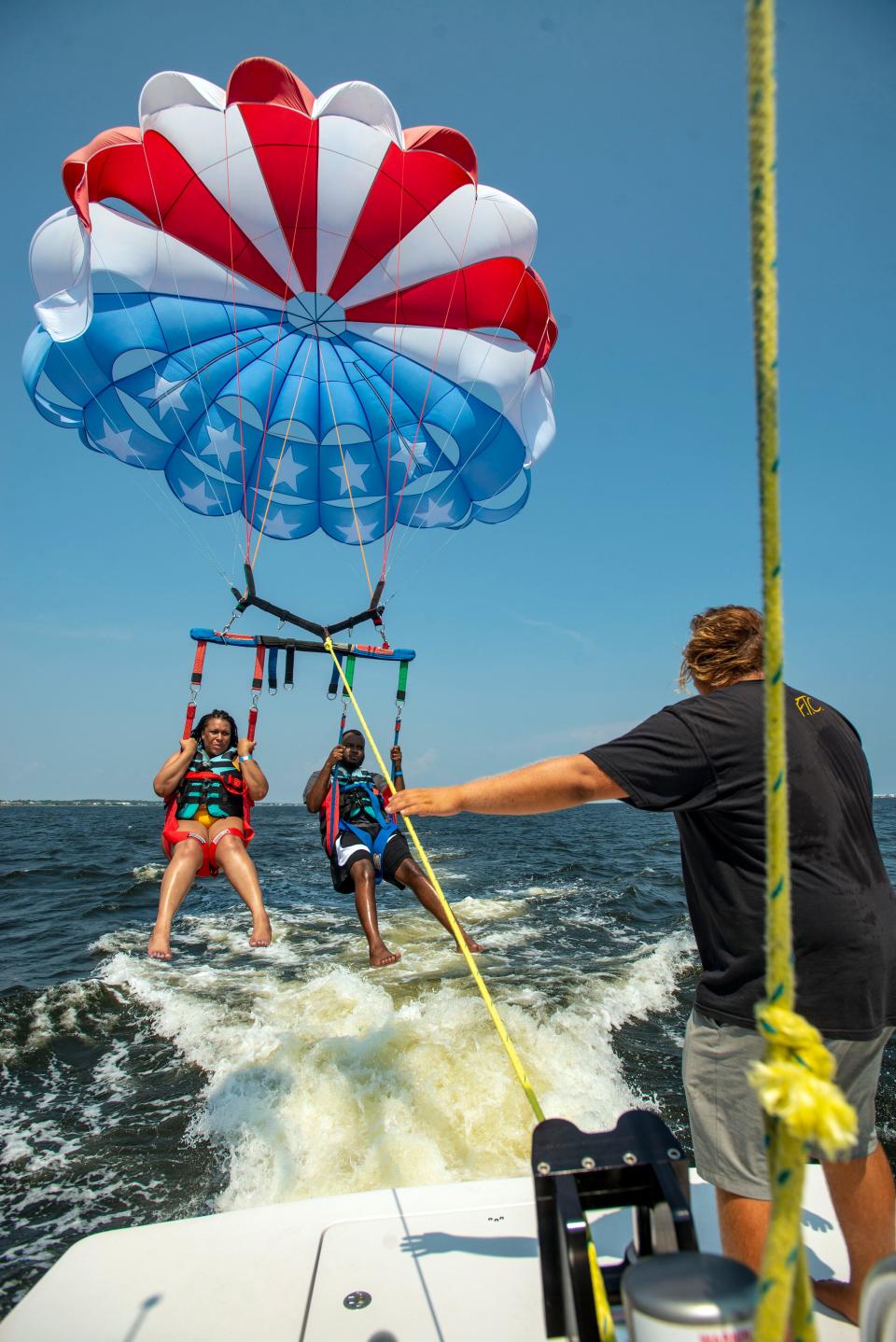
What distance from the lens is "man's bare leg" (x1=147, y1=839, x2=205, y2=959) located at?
4.35m

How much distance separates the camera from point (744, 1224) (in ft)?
5.41

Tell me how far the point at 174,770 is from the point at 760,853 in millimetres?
3865

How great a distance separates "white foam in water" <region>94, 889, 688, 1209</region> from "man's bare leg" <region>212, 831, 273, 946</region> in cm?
105

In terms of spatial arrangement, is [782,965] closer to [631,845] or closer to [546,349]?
[546,349]

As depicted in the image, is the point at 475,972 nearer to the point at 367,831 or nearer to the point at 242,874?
the point at 242,874

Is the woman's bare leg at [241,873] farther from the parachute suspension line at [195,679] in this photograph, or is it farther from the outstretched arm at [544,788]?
the outstretched arm at [544,788]

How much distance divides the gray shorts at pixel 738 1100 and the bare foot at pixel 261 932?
3366mm

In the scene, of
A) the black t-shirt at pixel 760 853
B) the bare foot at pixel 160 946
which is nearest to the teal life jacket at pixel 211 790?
the bare foot at pixel 160 946

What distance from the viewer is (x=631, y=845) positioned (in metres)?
21.1

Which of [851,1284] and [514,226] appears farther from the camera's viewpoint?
[514,226]

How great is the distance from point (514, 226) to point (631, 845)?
1800cm

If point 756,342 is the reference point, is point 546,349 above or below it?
above

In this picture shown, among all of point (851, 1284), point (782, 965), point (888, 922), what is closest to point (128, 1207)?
→ point (851, 1284)

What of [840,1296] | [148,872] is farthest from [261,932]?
[148,872]
